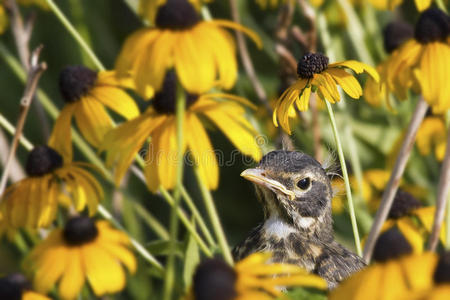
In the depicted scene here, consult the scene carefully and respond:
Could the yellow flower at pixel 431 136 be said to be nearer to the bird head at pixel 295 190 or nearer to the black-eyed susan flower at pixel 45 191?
the bird head at pixel 295 190

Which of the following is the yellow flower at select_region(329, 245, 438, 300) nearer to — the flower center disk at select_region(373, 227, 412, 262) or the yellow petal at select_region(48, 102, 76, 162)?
the flower center disk at select_region(373, 227, 412, 262)

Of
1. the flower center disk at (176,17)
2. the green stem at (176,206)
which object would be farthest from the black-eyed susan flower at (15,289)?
the flower center disk at (176,17)

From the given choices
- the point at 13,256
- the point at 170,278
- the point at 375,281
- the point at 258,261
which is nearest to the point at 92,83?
the point at 170,278

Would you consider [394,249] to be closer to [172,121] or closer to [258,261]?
[258,261]

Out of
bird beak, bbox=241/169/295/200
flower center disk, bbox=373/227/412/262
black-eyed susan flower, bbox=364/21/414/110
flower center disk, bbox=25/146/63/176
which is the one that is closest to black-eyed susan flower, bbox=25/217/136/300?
flower center disk, bbox=25/146/63/176

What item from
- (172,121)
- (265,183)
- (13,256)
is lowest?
(13,256)

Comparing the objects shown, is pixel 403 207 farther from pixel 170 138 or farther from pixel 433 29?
pixel 170 138

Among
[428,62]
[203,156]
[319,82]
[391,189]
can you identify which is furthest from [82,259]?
[428,62]
